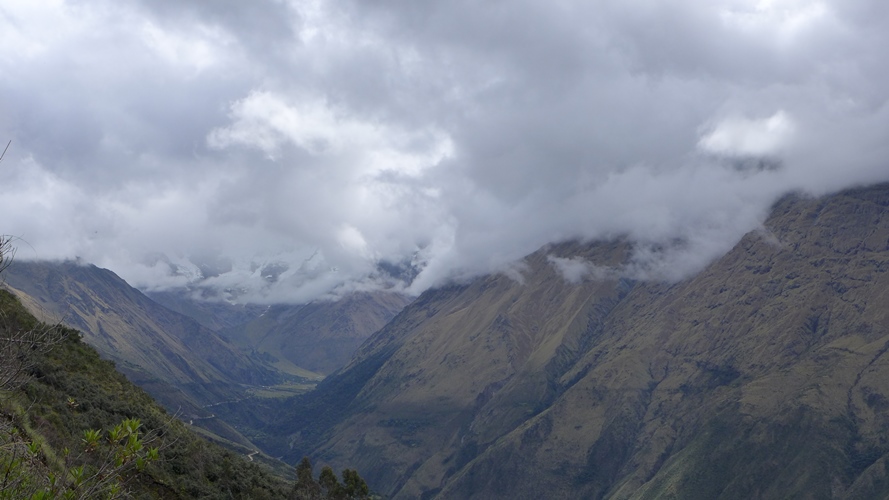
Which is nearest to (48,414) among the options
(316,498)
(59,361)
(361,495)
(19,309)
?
(59,361)

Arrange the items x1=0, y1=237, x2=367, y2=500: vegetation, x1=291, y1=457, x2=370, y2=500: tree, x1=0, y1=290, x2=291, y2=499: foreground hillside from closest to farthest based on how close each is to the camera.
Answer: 1. x1=0, y1=237, x2=367, y2=500: vegetation
2. x1=0, y1=290, x2=291, y2=499: foreground hillside
3. x1=291, y1=457, x2=370, y2=500: tree

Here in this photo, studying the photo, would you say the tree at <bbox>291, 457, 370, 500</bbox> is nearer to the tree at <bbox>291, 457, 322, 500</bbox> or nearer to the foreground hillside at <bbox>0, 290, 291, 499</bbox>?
the tree at <bbox>291, 457, 322, 500</bbox>

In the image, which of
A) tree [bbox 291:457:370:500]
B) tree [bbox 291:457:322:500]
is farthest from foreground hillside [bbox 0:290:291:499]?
tree [bbox 291:457:370:500]

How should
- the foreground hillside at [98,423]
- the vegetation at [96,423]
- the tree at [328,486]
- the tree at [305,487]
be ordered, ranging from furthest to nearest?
1. the tree at [328,486]
2. the tree at [305,487]
3. the foreground hillside at [98,423]
4. the vegetation at [96,423]

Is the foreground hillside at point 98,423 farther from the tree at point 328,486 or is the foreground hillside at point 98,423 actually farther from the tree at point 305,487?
the tree at point 328,486

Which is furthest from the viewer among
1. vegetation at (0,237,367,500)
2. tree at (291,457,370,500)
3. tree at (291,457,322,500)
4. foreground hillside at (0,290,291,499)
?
tree at (291,457,370,500)

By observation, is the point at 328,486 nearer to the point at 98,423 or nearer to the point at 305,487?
the point at 305,487

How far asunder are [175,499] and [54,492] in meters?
54.5

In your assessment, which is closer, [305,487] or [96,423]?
[96,423]

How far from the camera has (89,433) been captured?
22.7 metres

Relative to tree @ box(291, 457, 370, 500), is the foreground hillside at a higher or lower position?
higher

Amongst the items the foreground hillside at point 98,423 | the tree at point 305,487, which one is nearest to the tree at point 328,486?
the tree at point 305,487

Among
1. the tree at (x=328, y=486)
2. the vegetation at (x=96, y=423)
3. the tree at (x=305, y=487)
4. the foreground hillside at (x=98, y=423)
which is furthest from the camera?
the tree at (x=328, y=486)

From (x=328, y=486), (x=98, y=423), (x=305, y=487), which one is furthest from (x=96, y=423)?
(x=328, y=486)
